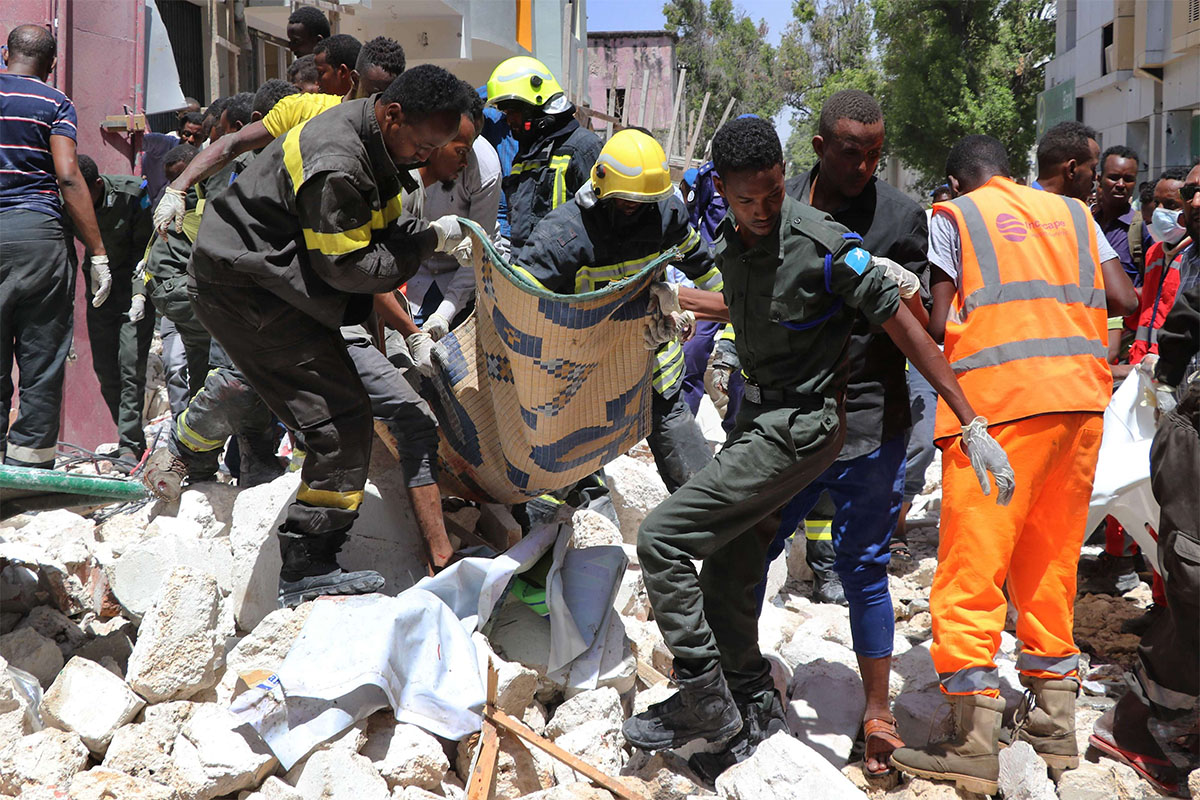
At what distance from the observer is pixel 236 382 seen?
4.46 meters

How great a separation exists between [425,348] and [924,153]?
1065 inches

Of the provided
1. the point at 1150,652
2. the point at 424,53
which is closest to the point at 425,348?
the point at 1150,652

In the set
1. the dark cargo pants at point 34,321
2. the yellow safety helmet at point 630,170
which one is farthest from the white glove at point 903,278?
the dark cargo pants at point 34,321

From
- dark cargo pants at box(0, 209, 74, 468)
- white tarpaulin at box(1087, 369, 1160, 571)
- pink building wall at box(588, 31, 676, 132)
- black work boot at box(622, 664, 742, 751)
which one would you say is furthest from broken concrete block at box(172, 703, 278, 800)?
pink building wall at box(588, 31, 676, 132)

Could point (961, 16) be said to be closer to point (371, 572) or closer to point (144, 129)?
point (144, 129)

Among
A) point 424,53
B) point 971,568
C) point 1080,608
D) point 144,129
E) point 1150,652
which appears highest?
point 424,53

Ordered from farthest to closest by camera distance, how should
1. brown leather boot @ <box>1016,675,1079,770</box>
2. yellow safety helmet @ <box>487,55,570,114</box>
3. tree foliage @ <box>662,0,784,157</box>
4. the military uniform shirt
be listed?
tree foliage @ <box>662,0,784,157</box> → yellow safety helmet @ <box>487,55,570,114</box> → brown leather boot @ <box>1016,675,1079,770</box> → the military uniform shirt

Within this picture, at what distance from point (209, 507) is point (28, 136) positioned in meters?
1.97

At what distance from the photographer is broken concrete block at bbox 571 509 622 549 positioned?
3887mm

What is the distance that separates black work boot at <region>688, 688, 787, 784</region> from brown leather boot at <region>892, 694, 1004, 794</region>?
42 centimetres

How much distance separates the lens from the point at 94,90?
22.9 ft

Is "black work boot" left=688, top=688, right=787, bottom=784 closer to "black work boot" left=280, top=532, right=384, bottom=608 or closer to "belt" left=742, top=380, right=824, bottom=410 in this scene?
"belt" left=742, top=380, right=824, bottom=410

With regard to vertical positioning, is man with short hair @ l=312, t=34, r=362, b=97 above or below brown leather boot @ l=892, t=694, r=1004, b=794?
above

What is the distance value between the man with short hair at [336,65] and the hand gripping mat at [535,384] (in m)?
1.49
